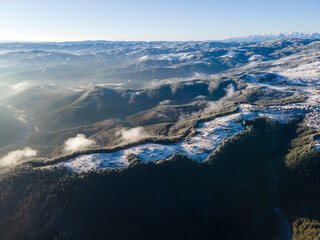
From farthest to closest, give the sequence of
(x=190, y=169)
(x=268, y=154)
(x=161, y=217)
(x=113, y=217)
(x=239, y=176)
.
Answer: (x=268, y=154) → (x=239, y=176) → (x=190, y=169) → (x=161, y=217) → (x=113, y=217)

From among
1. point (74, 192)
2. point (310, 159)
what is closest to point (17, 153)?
point (74, 192)

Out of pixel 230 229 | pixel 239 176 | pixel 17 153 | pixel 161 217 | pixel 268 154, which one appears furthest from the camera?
pixel 17 153

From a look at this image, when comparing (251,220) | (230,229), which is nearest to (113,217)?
(230,229)

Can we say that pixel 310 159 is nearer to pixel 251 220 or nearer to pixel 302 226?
pixel 302 226

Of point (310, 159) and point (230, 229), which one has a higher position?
point (310, 159)

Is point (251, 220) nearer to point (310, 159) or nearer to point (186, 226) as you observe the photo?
point (186, 226)

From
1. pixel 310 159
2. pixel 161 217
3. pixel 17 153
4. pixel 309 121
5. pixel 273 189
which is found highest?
pixel 309 121

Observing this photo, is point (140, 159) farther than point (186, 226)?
Yes

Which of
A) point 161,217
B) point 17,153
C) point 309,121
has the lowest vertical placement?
point 17,153

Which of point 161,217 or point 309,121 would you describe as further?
point 309,121
